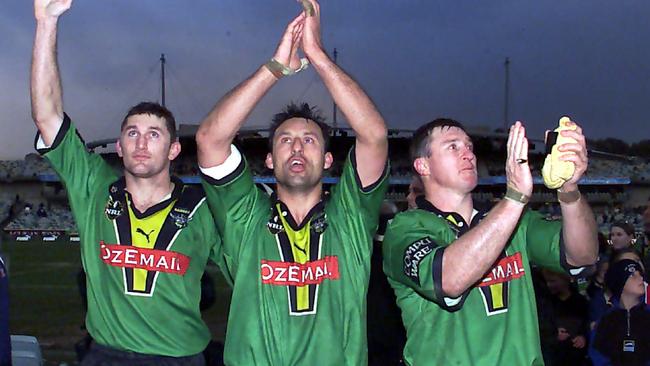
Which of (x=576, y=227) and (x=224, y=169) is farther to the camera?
(x=224, y=169)

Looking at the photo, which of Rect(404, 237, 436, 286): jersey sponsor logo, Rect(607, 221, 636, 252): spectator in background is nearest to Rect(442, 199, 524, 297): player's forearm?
Rect(404, 237, 436, 286): jersey sponsor logo

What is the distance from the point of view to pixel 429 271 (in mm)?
2605

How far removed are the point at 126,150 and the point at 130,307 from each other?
29.8 inches

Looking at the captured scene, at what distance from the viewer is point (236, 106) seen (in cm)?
310

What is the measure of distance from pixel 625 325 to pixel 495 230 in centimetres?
303

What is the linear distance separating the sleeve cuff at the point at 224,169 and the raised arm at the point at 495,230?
1129 mm

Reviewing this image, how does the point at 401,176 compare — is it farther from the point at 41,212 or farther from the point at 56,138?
the point at 56,138

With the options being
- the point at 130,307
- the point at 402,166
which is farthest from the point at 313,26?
the point at 402,166

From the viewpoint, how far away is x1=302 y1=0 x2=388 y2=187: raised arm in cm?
309

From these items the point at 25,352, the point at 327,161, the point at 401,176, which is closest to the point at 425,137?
the point at 327,161

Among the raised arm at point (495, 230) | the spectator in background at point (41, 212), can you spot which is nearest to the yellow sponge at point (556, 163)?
the raised arm at point (495, 230)

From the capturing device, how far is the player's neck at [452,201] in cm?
304

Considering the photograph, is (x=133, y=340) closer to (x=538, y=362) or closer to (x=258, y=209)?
(x=258, y=209)

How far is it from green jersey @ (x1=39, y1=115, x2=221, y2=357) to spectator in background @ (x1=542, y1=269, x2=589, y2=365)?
3.81 metres
